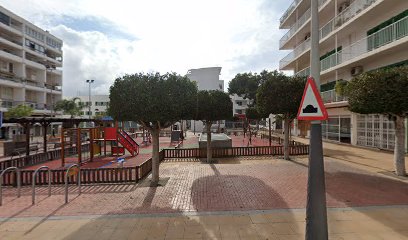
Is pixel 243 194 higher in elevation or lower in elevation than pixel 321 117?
lower

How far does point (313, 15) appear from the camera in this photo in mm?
4594

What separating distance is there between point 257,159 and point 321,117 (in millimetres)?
11186

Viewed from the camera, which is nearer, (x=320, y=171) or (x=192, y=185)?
(x=320, y=171)

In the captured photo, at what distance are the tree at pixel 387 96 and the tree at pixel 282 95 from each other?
11.9 ft

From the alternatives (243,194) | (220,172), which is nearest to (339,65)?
(220,172)

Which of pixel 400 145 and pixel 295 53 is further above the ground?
pixel 295 53

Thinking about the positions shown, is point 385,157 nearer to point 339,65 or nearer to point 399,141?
point 399,141

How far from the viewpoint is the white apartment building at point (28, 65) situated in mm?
39369

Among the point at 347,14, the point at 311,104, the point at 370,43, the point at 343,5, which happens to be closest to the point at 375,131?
the point at 370,43

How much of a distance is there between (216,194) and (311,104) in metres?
4.78

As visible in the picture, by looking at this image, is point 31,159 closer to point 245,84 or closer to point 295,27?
point 295,27

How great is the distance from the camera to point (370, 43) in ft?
59.7

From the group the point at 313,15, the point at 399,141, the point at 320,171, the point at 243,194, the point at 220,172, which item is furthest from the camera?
the point at 220,172

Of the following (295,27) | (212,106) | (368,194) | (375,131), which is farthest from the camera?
(295,27)
